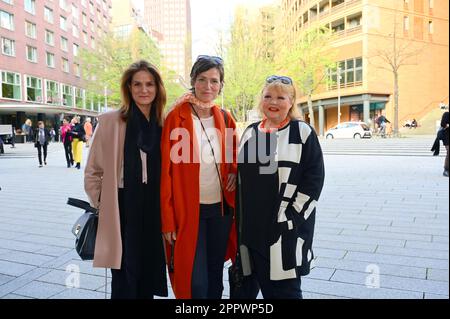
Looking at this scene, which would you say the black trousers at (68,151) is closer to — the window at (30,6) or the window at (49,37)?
the window at (30,6)

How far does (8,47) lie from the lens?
35.2m

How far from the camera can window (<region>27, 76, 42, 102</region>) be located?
37978mm

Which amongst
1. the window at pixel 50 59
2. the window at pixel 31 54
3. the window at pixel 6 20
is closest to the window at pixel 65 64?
the window at pixel 50 59

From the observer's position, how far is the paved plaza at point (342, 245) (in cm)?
319

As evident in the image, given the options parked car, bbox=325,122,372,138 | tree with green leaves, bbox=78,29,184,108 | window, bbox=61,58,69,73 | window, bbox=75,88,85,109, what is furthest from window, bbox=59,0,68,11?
parked car, bbox=325,122,372,138

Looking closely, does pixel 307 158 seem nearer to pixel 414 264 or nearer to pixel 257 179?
pixel 257 179

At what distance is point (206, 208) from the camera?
240 centimetres

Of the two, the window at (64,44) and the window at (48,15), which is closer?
the window at (48,15)

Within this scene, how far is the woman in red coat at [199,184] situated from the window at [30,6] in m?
42.8

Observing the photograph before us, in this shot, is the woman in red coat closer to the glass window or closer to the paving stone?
the paving stone

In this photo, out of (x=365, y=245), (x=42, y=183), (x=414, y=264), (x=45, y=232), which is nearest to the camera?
(x=414, y=264)

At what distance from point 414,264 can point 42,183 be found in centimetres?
928

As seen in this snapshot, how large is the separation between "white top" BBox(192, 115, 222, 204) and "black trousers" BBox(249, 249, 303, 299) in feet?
1.38
